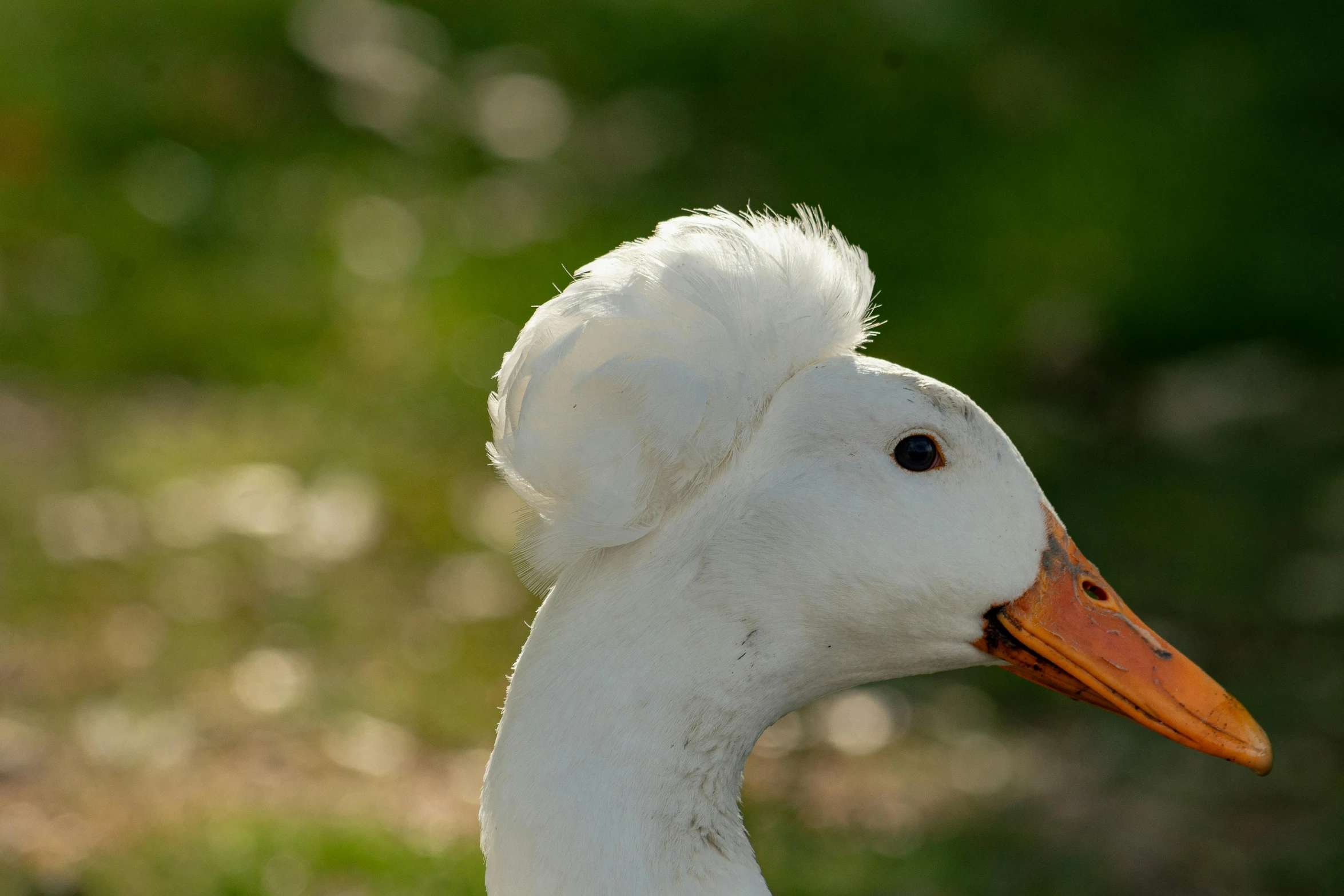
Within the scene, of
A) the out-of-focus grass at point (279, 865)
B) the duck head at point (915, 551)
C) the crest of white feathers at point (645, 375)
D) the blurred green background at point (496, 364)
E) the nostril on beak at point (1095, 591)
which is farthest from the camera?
the blurred green background at point (496, 364)

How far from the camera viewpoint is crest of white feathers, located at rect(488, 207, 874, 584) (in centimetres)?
196

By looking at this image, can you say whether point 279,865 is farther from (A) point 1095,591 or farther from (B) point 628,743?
(A) point 1095,591

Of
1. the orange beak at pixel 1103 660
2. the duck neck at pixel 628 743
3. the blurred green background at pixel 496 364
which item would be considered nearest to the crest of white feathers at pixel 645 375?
the duck neck at pixel 628 743

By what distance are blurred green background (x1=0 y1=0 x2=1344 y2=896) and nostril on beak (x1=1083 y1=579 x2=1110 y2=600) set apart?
1.90 m

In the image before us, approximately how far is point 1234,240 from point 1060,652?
20.8ft

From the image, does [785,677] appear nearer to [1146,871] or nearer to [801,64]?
[1146,871]

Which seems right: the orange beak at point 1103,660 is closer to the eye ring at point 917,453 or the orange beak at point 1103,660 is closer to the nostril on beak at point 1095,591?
the nostril on beak at point 1095,591

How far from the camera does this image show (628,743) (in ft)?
6.59

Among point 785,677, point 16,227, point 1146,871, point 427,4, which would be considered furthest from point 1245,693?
point 427,4

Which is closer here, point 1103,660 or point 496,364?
point 1103,660

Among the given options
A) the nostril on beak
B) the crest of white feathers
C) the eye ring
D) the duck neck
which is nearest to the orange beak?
the nostril on beak

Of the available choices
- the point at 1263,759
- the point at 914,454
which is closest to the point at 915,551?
the point at 914,454

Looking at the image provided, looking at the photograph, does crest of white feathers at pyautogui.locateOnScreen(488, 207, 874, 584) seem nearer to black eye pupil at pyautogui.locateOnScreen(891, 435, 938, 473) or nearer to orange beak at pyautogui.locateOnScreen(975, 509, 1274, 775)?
black eye pupil at pyautogui.locateOnScreen(891, 435, 938, 473)

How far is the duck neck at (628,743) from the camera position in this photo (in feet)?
6.55
